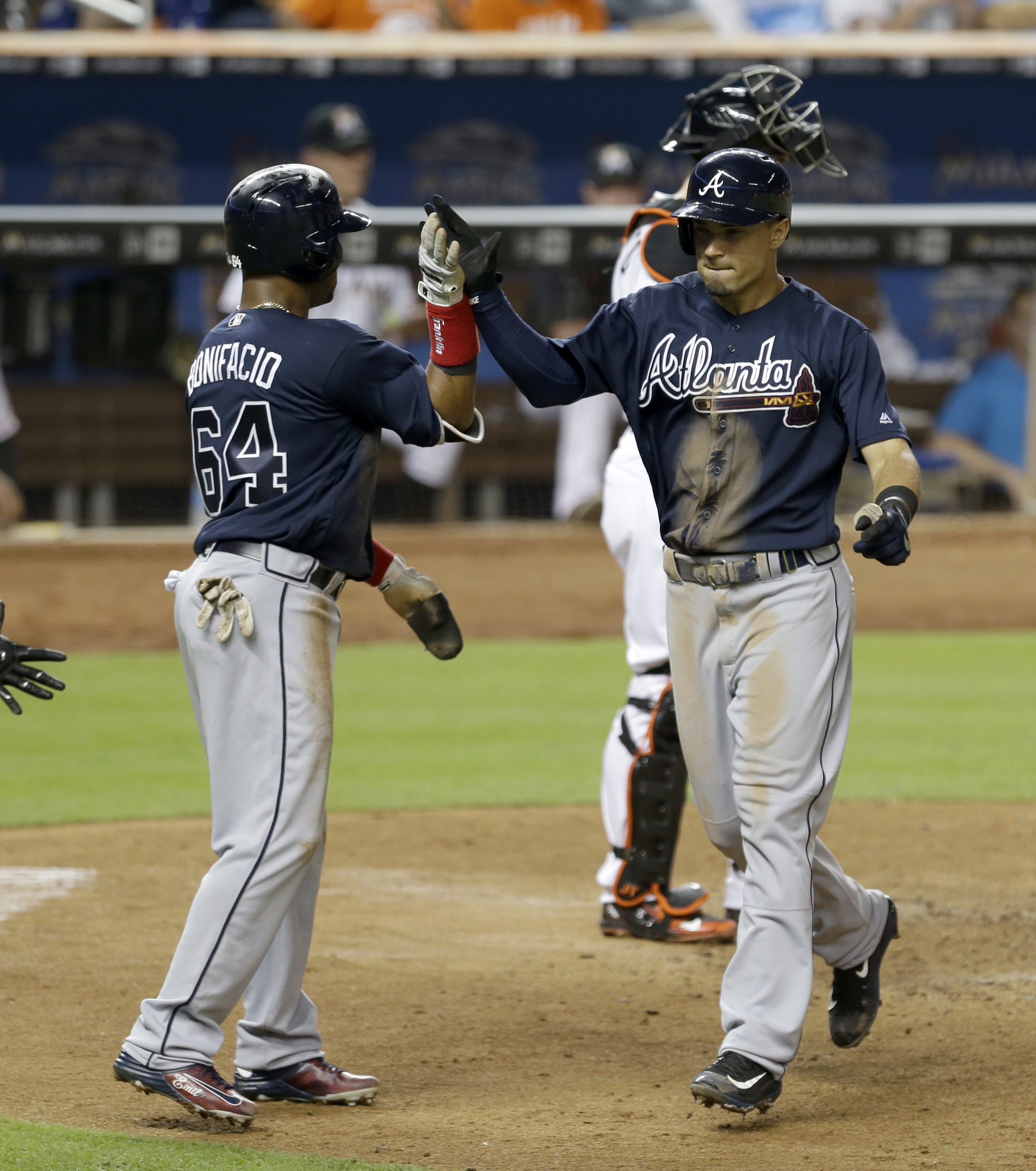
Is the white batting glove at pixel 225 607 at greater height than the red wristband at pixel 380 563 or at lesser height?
lesser

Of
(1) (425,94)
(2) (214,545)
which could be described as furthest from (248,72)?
(2) (214,545)

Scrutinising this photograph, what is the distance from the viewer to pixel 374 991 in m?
4.24

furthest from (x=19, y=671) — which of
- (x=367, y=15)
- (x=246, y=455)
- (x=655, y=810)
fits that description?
(x=367, y=15)

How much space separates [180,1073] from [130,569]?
7.17 m

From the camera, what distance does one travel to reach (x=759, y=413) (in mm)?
3357

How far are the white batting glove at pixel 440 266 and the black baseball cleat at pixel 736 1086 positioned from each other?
148 cm

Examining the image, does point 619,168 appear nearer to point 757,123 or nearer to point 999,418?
point 999,418

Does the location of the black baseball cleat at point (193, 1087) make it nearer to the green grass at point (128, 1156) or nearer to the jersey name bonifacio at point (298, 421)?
the green grass at point (128, 1156)

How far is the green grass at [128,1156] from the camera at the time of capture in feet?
9.57

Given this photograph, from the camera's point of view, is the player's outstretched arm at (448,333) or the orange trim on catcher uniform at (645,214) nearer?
the player's outstretched arm at (448,333)

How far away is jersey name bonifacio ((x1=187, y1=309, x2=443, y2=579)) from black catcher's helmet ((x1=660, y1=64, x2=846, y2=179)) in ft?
5.28

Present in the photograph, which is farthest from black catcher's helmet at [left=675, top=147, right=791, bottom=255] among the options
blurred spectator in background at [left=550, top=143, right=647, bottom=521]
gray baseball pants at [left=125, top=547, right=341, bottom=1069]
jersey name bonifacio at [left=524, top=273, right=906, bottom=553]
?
blurred spectator in background at [left=550, top=143, right=647, bottom=521]

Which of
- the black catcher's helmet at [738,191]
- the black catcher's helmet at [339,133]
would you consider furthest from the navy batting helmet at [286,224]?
the black catcher's helmet at [339,133]

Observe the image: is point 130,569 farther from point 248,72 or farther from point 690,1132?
point 690,1132
